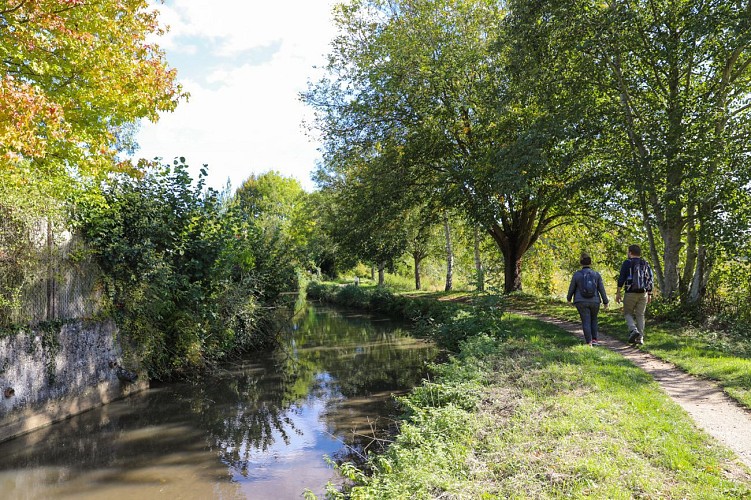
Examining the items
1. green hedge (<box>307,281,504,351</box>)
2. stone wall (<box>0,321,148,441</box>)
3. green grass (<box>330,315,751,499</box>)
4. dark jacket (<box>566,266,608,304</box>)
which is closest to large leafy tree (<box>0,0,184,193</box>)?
stone wall (<box>0,321,148,441</box>)

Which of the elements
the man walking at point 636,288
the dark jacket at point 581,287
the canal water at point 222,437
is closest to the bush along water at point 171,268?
the canal water at point 222,437

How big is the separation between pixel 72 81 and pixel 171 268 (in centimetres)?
428

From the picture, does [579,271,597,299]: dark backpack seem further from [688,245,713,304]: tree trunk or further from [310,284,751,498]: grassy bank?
[688,245,713,304]: tree trunk

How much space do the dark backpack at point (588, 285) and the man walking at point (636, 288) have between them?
582mm

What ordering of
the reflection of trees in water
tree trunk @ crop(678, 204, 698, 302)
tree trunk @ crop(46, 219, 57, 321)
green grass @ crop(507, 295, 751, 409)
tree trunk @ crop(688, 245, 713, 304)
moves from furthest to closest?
1. tree trunk @ crop(678, 204, 698, 302)
2. tree trunk @ crop(688, 245, 713, 304)
3. tree trunk @ crop(46, 219, 57, 321)
4. the reflection of trees in water
5. green grass @ crop(507, 295, 751, 409)

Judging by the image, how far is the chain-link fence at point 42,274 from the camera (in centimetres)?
755

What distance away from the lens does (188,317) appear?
1121cm

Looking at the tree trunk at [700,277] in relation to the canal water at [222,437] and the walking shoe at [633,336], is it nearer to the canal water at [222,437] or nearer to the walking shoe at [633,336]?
the walking shoe at [633,336]

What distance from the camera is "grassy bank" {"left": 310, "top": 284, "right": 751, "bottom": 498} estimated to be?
4.02 metres

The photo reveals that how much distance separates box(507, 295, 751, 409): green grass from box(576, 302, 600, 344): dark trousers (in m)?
0.99

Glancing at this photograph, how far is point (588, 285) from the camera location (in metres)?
9.55

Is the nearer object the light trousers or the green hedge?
the light trousers

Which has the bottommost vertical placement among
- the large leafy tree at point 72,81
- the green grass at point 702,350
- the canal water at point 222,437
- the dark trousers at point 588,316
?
the canal water at point 222,437

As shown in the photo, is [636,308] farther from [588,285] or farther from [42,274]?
[42,274]
